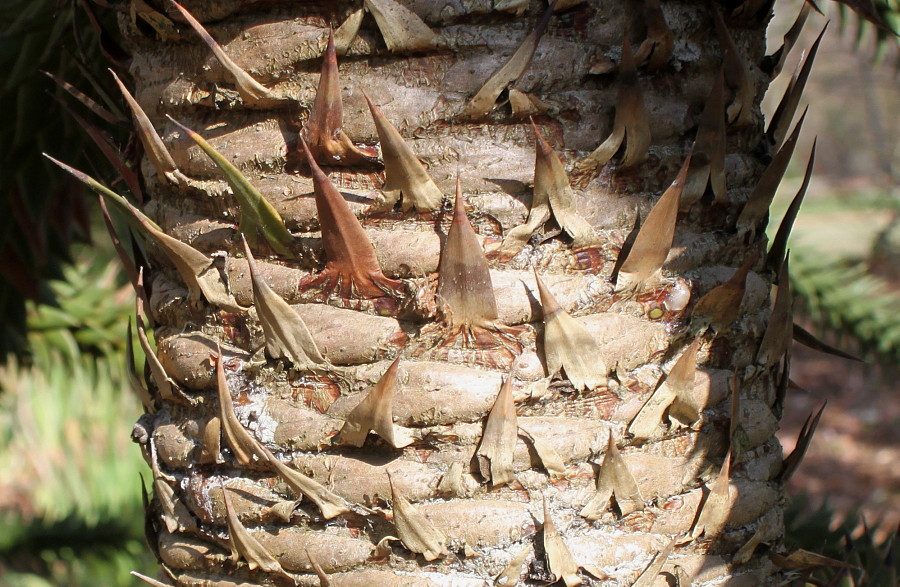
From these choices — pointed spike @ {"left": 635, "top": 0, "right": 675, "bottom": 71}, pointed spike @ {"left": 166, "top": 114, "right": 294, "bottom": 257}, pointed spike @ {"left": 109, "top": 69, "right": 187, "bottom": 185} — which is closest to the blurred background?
pointed spike @ {"left": 109, "top": 69, "right": 187, "bottom": 185}

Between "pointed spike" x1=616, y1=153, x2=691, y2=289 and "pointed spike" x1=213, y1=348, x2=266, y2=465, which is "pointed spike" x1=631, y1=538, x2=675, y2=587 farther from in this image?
"pointed spike" x1=213, y1=348, x2=266, y2=465

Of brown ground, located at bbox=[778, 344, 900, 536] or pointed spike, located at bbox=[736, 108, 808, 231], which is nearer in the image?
pointed spike, located at bbox=[736, 108, 808, 231]

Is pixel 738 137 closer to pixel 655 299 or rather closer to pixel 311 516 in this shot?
pixel 655 299

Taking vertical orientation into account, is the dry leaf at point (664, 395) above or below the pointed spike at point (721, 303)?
below

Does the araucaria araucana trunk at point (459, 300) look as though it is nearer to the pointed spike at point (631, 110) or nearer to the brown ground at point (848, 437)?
the pointed spike at point (631, 110)

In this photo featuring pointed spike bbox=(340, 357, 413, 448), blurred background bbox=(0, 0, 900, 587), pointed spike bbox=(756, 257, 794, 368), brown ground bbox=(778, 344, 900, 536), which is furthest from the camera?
brown ground bbox=(778, 344, 900, 536)

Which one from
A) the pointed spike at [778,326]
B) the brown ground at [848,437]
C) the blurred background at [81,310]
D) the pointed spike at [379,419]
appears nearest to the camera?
the pointed spike at [379,419]

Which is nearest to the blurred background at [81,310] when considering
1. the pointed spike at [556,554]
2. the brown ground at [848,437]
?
the pointed spike at [556,554]

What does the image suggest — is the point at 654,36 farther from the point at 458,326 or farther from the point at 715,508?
the point at 715,508

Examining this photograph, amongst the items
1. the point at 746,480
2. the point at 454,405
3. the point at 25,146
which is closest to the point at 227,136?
the point at 454,405
